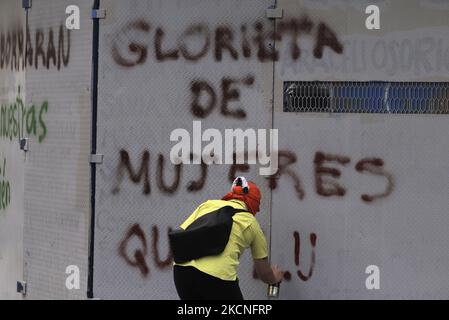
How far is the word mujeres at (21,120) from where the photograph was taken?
966 centimetres

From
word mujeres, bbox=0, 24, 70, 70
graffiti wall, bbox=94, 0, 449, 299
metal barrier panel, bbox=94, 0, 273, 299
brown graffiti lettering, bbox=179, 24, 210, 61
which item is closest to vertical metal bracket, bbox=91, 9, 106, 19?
metal barrier panel, bbox=94, 0, 273, 299

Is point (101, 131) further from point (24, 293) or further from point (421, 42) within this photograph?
point (421, 42)

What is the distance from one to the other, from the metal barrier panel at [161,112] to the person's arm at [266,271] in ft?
3.20

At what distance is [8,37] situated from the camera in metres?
10.3

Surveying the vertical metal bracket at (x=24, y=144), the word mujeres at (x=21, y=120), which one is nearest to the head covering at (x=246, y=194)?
the word mujeres at (x=21, y=120)

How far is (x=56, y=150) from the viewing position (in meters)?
9.52

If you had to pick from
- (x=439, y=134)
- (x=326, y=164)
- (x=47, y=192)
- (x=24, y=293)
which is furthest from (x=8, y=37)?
(x=439, y=134)

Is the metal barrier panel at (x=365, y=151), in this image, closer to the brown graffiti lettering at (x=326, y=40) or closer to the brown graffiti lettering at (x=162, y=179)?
the brown graffiti lettering at (x=326, y=40)

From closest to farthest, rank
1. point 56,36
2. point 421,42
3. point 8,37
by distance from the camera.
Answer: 1. point 421,42
2. point 56,36
3. point 8,37

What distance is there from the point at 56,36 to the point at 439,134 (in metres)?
3.40

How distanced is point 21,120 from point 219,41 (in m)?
2.25

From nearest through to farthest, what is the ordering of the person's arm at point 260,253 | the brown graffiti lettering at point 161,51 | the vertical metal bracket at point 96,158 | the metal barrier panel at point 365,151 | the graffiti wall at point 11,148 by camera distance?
the person's arm at point 260,253, the metal barrier panel at point 365,151, the brown graffiti lettering at point 161,51, the vertical metal bracket at point 96,158, the graffiti wall at point 11,148

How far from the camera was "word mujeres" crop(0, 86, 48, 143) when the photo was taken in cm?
966

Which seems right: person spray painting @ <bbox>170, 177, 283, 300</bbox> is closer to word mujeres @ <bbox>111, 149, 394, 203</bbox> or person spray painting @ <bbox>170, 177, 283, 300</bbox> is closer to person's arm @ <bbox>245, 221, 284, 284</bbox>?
person's arm @ <bbox>245, 221, 284, 284</bbox>
